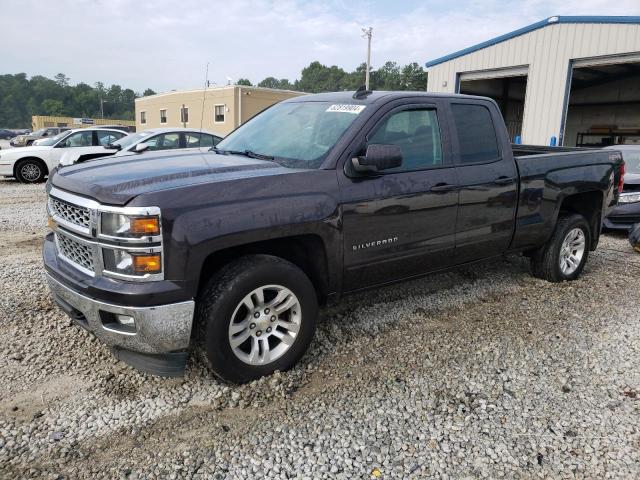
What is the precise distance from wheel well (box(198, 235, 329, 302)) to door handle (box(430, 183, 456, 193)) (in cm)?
112

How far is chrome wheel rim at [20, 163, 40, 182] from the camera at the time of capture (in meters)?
13.6

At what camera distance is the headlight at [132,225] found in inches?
107

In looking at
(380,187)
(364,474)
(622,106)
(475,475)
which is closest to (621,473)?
(475,475)

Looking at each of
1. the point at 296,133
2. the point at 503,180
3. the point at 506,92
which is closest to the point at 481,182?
the point at 503,180

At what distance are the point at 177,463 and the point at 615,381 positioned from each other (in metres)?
2.94

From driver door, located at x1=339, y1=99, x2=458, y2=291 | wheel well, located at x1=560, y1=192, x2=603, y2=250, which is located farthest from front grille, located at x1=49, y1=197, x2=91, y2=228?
wheel well, located at x1=560, y1=192, x2=603, y2=250

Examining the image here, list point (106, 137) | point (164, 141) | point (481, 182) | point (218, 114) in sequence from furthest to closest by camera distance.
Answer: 1. point (218, 114)
2. point (106, 137)
3. point (164, 141)
4. point (481, 182)

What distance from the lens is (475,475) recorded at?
254 cm

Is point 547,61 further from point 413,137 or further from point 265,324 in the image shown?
point 265,324

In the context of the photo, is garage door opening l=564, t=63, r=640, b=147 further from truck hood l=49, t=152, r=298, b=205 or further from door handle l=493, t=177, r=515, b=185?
truck hood l=49, t=152, r=298, b=205

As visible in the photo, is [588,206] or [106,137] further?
[106,137]

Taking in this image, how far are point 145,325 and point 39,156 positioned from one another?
42.2 ft

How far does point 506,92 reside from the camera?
24625mm

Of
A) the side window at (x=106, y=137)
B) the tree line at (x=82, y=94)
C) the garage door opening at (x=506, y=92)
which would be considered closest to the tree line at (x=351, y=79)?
the tree line at (x=82, y=94)
